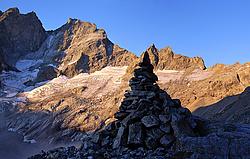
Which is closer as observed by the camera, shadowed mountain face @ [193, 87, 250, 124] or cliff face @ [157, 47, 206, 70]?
shadowed mountain face @ [193, 87, 250, 124]

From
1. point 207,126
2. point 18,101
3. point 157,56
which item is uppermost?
point 157,56

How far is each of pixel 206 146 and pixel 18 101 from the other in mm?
168010

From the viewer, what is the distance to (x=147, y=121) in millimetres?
25969

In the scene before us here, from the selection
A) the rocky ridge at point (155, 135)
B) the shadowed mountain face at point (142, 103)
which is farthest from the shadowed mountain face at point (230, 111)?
the rocky ridge at point (155, 135)

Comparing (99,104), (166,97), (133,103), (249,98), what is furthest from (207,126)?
(99,104)

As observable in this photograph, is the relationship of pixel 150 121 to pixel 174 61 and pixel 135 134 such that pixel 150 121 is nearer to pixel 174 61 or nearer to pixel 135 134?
pixel 135 134

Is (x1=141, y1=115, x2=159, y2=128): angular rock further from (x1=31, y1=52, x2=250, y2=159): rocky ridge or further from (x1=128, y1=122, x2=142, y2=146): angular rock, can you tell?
(x1=128, y1=122, x2=142, y2=146): angular rock

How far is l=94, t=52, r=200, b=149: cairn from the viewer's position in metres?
25.1

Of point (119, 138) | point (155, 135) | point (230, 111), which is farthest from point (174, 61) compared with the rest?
point (155, 135)

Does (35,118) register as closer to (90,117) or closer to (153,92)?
(90,117)

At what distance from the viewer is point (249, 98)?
321 feet

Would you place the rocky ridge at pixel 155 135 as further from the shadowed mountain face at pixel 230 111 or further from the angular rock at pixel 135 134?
the shadowed mountain face at pixel 230 111

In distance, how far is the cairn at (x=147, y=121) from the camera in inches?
987

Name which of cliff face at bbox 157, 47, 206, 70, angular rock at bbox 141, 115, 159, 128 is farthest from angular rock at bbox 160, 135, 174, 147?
cliff face at bbox 157, 47, 206, 70
